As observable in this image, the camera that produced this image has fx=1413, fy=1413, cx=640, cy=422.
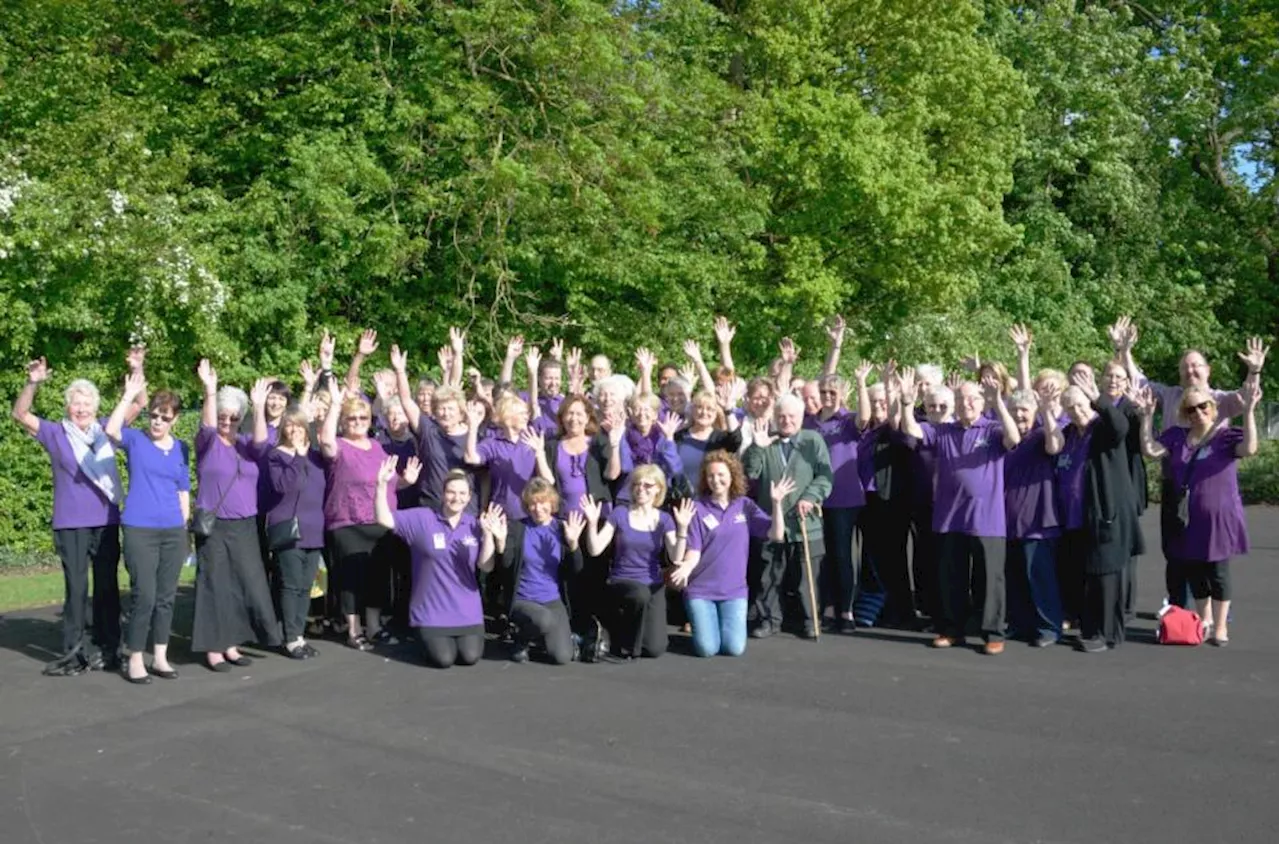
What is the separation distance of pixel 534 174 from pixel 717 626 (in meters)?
11.0

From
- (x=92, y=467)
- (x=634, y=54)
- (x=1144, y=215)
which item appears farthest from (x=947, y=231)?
(x=92, y=467)

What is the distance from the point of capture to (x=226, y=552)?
8789 millimetres

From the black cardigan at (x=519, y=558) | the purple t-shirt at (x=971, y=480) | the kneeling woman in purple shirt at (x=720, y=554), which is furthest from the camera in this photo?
the black cardigan at (x=519, y=558)

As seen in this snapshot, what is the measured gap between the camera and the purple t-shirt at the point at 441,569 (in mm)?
8758

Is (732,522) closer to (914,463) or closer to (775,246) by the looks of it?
(914,463)

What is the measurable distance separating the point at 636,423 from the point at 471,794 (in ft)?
13.9

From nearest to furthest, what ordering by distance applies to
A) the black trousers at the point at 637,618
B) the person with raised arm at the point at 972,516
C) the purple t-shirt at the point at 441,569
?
the purple t-shirt at the point at 441,569 → the black trousers at the point at 637,618 → the person with raised arm at the point at 972,516

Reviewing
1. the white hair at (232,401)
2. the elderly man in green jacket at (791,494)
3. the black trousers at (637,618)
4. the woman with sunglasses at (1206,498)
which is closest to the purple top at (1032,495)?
the woman with sunglasses at (1206,498)

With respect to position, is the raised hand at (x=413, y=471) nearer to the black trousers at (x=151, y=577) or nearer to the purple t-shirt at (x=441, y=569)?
the purple t-shirt at (x=441, y=569)

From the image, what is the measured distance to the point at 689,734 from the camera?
7051 millimetres

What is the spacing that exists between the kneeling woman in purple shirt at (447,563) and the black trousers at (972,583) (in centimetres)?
296

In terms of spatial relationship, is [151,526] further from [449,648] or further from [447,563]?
[449,648]

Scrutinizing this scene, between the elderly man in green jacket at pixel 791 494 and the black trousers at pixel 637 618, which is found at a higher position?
the elderly man in green jacket at pixel 791 494

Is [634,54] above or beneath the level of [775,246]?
above
